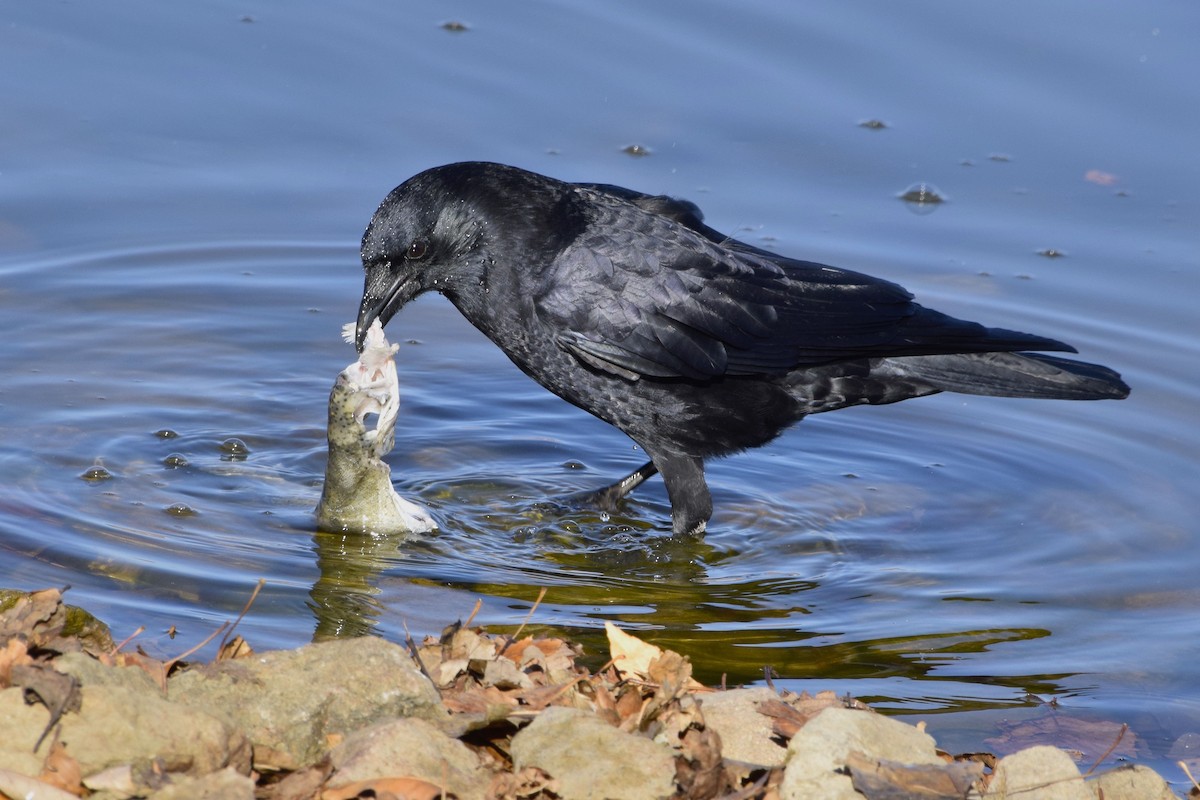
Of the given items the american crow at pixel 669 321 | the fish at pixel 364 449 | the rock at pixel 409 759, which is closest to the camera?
the rock at pixel 409 759

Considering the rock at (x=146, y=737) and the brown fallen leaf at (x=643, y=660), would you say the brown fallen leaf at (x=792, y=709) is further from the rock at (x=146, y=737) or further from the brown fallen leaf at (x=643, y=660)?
the rock at (x=146, y=737)

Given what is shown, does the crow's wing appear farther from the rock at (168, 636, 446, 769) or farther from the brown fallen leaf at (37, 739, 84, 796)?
the brown fallen leaf at (37, 739, 84, 796)

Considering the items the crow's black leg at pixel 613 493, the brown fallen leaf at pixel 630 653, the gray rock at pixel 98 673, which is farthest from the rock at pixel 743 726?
the crow's black leg at pixel 613 493

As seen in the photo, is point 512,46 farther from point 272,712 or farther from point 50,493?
point 272,712

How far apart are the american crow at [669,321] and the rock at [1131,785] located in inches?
104

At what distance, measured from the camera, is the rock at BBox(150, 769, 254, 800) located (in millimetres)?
3275

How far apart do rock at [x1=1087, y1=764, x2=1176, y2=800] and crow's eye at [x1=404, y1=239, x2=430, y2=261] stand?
337 cm

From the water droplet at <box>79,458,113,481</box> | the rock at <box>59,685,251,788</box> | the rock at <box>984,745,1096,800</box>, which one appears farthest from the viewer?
the water droplet at <box>79,458,113,481</box>

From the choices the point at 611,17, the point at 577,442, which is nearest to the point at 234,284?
the point at 577,442

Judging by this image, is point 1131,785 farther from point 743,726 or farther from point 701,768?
point 701,768

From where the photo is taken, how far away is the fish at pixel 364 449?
5.89 m

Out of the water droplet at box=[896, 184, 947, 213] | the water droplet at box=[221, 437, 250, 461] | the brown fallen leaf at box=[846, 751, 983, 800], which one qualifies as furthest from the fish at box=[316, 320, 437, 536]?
the water droplet at box=[896, 184, 947, 213]

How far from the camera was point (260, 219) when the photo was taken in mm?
9516

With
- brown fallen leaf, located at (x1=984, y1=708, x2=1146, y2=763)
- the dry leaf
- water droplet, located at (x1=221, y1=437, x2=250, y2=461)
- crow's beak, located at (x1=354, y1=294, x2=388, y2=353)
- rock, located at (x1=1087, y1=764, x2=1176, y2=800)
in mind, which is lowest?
the dry leaf
